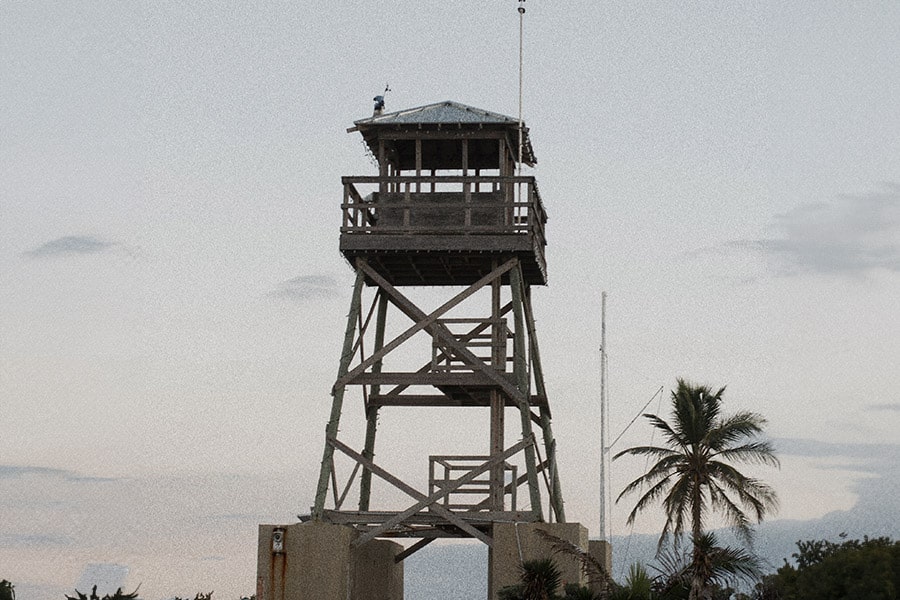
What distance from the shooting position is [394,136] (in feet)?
142

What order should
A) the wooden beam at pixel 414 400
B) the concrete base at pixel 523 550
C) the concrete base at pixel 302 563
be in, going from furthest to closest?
the wooden beam at pixel 414 400
the concrete base at pixel 523 550
the concrete base at pixel 302 563

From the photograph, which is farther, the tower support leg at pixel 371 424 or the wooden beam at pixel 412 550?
the wooden beam at pixel 412 550

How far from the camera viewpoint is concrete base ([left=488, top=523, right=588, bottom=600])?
3781 cm

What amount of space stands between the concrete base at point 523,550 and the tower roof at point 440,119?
435 inches

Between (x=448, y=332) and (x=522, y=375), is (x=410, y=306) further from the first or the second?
(x=522, y=375)

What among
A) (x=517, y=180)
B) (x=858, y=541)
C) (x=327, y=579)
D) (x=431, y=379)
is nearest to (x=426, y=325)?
(x=431, y=379)

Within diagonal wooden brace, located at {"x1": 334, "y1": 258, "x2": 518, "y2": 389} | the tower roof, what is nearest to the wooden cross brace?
diagonal wooden brace, located at {"x1": 334, "y1": 258, "x2": 518, "y2": 389}

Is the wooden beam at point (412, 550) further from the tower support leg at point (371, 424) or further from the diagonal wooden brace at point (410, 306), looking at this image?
the diagonal wooden brace at point (410, 306)

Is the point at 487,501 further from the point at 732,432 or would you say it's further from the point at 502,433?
the point at 732,432

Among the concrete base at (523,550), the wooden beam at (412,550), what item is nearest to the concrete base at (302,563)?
the concrete base at (523,550)

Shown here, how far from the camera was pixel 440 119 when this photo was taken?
4325cm

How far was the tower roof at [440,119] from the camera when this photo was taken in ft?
141

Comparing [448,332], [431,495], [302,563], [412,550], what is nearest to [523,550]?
[431,495]

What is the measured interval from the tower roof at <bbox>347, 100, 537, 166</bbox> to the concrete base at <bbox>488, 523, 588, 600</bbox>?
11059 millimetres
